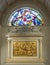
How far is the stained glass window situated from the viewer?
12.6 metres

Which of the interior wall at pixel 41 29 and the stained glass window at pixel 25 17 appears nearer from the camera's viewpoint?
the interior wall at pixel 41 29

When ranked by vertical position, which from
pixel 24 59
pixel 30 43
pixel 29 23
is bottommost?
pixel 24 59

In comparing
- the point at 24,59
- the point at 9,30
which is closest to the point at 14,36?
the point at 9,30

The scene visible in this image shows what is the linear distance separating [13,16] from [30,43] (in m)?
1.69

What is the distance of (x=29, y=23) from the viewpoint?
12672 mm

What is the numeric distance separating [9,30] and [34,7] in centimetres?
174

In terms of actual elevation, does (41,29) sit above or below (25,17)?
below

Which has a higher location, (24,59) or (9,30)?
(9,30)

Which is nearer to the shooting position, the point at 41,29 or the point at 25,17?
the point at 41,29

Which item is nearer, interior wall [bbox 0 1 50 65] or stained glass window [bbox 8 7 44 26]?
interior wall [bbox 0 1 50 65]

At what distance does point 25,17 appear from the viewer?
12.8 meters

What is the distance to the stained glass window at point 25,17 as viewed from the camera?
1264 centimetres

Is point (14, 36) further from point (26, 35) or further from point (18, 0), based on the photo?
point (18, 0)

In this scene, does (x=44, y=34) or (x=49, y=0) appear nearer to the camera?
(x=49, y=0)
